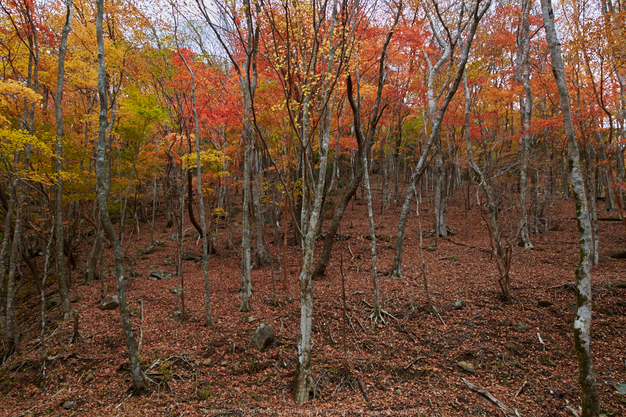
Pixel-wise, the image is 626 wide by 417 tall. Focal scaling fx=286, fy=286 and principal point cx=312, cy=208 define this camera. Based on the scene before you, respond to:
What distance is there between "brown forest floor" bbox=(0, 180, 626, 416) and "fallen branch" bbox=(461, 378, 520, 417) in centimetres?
10

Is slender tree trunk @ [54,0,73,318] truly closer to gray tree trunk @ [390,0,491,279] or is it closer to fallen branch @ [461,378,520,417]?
gray tree trunk @ [390,0,491,279]

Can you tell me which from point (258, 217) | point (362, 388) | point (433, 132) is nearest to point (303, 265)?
point (362, 388)

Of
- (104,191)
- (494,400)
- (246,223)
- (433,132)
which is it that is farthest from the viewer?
(246,223)

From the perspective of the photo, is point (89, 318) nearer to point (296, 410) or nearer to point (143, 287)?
point (143, 287)

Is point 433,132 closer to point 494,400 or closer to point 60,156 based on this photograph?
point 494,400

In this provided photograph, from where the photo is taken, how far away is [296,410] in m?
4.46

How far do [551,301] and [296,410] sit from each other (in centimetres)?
627

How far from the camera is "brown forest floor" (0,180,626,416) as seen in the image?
15.3 feet

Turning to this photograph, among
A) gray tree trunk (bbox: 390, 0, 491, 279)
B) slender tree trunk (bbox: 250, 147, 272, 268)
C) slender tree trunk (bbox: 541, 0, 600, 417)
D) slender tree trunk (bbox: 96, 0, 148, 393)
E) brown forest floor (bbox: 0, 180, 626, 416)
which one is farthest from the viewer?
slender tree trunk (bbox: 250, 147, 272, 268)

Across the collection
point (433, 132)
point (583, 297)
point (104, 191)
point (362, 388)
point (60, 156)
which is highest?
point (433, 132)

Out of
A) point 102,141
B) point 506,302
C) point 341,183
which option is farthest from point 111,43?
point 341,183

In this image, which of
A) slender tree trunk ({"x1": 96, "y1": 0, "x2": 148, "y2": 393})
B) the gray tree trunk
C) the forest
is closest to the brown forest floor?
the forest

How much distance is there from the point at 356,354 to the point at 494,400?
7.78 ft

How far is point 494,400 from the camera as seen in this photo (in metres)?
4.38
